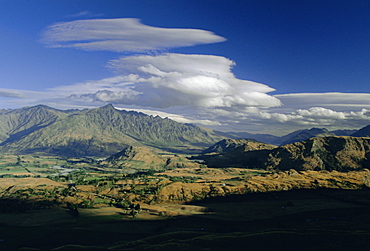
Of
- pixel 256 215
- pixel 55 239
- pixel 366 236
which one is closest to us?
pixel 366 236

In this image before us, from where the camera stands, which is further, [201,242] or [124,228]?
[124,228]

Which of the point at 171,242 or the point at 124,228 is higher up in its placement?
the point at 171,242

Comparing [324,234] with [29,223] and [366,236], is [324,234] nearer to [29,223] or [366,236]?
[366,236]

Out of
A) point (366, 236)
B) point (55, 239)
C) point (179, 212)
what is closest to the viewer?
point (366, 236)

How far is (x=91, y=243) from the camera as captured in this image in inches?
4926

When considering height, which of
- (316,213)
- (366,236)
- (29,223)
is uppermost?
(366,236)

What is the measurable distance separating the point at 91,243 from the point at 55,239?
23858 millimetres

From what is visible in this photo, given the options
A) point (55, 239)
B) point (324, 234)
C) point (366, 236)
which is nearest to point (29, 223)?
point (55, 239)

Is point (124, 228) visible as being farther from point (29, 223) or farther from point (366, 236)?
point (366, 236)

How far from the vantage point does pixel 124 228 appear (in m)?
154

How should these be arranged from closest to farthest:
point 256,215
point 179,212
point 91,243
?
point 91,243 → point 256,215 → point 179,212

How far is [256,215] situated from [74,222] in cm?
12871

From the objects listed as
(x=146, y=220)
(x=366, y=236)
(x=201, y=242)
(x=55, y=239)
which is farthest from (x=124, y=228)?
(x=366, y=236)

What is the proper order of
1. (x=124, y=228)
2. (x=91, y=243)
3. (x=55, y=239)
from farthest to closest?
1. (x=124, y=228)
2. (x=55, y=239)
3. (x=91, y=243)
